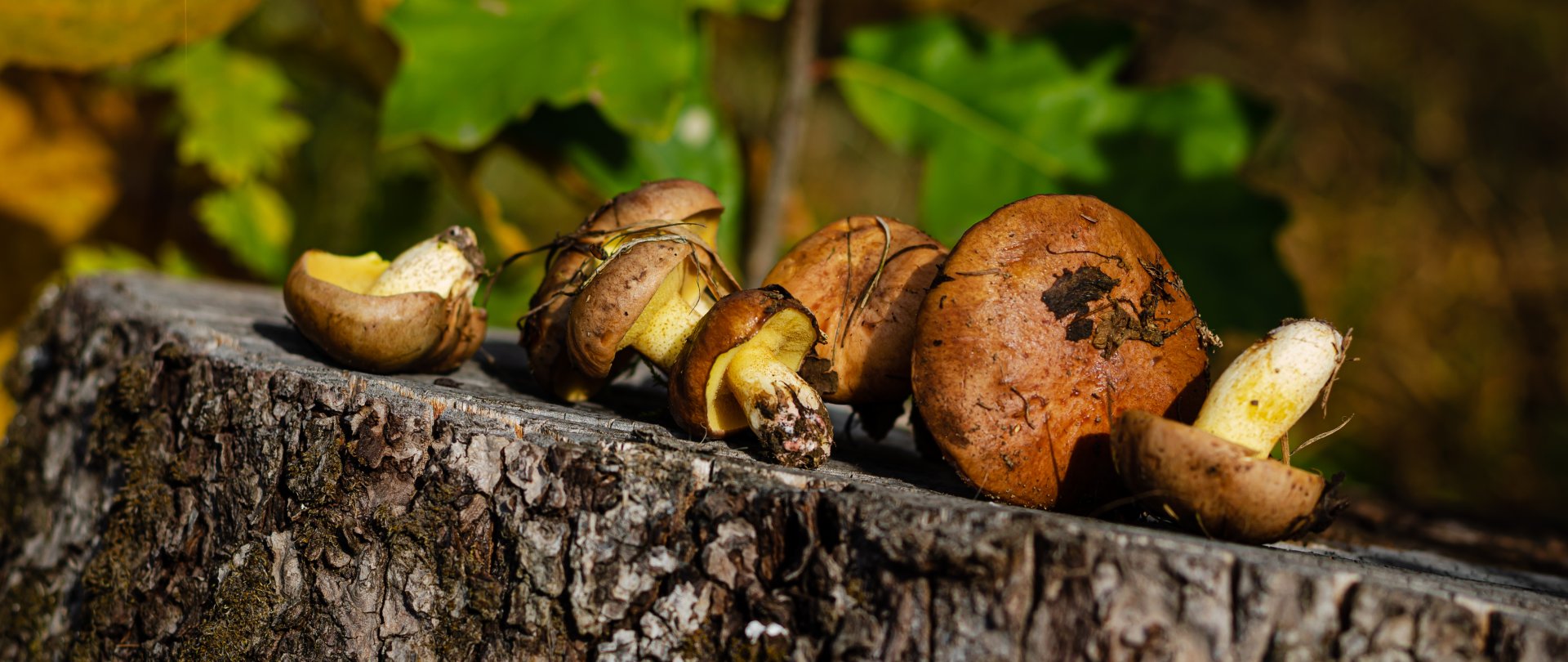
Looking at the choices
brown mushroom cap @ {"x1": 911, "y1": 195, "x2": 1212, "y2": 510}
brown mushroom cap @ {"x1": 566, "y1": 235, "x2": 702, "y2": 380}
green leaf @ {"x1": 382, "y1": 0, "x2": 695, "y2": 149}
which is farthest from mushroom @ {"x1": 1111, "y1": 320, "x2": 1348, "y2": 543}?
green leaf @ {"x1": 382, "y1": 0, "x2": 695, "y2": 149}

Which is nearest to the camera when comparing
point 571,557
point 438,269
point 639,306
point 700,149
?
point 571,557

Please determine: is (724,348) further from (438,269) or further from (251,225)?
(251,225)

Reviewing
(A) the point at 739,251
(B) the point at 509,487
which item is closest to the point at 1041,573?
(B) the point at 509,487

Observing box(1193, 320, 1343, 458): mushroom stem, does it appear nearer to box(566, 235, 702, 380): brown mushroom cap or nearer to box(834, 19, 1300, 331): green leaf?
box(566, 235, 702, 380): brown mushroom cap

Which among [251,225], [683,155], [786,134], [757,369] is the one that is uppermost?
[786,134]

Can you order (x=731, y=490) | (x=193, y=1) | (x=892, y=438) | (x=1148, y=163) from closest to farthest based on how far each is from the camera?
(x=731, y=490) < (x=892, y=438) < (x=193, y=1) < (x=1148, y=163)

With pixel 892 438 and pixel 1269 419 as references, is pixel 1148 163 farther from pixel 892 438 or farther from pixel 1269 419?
pixel 1269 419

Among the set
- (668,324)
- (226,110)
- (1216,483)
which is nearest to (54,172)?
(226,110)
